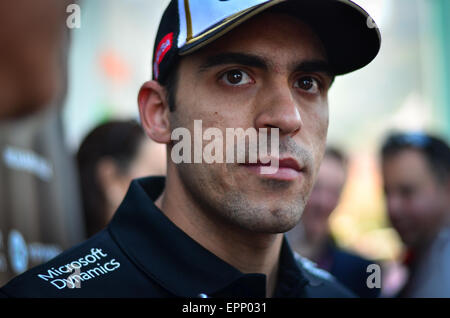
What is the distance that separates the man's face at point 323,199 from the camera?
395 cm

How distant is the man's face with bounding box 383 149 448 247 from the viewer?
3.38 meters

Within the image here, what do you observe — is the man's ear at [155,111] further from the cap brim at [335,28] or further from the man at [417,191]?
the man at [417,191]

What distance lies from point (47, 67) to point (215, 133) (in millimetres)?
890

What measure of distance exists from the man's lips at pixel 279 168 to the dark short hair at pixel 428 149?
215 cm

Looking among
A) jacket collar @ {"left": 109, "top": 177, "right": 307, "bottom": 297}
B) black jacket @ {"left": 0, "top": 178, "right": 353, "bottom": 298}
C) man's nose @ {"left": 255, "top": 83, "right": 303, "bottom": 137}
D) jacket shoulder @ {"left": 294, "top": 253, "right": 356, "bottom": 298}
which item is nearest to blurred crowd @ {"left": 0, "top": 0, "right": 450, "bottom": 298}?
jacket shoulder @ {"left": 294, "top": 253, "right": 356, "bottom": 298}

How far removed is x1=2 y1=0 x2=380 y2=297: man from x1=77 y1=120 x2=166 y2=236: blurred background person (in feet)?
4.58

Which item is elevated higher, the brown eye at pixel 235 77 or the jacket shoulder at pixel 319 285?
the brown eye at pixel 235 77

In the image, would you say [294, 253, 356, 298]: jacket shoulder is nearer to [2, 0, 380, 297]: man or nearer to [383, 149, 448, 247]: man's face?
[2, 0, 380, 297]: man

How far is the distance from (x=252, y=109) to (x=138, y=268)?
59 cm

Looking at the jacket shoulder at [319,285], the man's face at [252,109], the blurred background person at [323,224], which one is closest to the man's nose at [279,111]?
the man's face at [252,109]

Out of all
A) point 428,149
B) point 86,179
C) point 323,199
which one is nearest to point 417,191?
point 428,149

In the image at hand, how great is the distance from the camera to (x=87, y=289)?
5.16 ft
